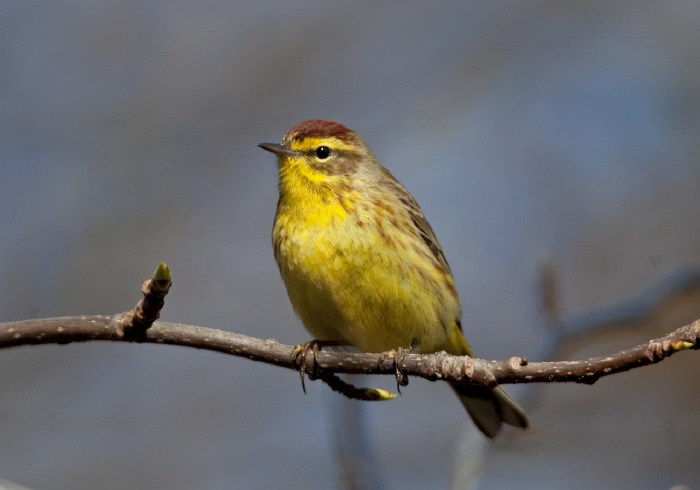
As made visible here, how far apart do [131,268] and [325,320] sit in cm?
398

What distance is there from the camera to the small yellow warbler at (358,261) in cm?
518

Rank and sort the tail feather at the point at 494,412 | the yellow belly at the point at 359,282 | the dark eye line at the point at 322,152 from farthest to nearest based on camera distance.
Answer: the dark eye line at the point at 322,152 → the tail feather at the point at 494,412 → the yellow belly at the point at 359,282

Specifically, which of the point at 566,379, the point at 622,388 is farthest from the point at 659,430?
the point at 566,379

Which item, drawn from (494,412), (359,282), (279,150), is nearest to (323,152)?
(279,150)

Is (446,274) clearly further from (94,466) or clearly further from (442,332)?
(94,466)

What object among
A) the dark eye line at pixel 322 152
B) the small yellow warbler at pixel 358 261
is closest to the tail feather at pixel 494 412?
the small yellow warbler at pixel 358 261

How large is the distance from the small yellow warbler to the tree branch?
4.01 ft

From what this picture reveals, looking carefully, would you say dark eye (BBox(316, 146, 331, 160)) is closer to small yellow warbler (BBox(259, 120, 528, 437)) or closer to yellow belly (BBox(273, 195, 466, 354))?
small yellow warbler (BBox(259, 120, 528, 437))

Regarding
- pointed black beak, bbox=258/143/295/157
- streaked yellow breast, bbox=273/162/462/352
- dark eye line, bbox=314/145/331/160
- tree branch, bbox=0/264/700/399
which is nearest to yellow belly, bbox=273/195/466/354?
streaked yellow breast, bbox=273/162/462/352

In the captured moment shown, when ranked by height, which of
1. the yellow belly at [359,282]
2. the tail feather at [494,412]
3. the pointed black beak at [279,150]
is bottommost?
the tail feather at [494,412]

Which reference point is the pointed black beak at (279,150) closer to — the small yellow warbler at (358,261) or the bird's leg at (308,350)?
the small yellow warbler at (358,261)

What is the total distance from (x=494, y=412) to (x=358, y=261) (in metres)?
1.40

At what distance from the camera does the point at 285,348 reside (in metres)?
3.76

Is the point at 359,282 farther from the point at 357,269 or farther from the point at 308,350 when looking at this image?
the point at 308,350
